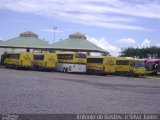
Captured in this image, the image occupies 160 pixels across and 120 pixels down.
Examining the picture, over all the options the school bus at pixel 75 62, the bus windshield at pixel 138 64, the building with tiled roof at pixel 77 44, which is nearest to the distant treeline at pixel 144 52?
the building with tiled roof at pixel 77 44

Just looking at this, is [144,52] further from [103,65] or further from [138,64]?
[103,65]

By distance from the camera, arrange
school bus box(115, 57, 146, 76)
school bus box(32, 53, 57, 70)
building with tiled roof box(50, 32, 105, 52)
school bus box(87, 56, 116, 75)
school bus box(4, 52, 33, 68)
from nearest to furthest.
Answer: school bus box(87, 56, 116, 75) < school bus box(115, 57, 146, 76) < school bus box(32, 53, 57, 70) < school bus box(4, 52, 33, 68) < building with tiled roof box(50, 32, 105, 52)

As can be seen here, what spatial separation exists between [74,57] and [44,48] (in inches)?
1278

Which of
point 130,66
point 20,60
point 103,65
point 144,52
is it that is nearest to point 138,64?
point 130,66

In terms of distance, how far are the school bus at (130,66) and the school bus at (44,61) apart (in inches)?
345

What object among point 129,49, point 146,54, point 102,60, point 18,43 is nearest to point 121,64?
point 102,60

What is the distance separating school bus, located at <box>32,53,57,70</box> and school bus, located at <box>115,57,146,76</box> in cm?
876

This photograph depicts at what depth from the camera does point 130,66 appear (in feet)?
172

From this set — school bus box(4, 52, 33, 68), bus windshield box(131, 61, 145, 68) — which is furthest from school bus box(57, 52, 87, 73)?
school bus box(4, 52, 33, 68)

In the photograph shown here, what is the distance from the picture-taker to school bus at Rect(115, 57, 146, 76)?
5222 centimetres

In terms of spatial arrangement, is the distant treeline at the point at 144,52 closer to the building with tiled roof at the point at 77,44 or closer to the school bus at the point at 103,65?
the building with tiled roof at the point at 77,44

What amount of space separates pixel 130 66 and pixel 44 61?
1217 cm

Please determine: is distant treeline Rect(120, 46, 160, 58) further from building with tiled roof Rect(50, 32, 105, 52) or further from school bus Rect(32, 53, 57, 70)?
school bus Rect(32, 53, 57, 70)

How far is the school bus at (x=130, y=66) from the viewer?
52.2m
